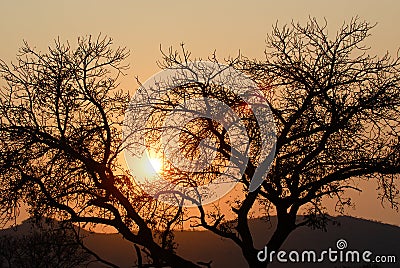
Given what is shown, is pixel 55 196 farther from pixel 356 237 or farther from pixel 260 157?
pixel 356 237

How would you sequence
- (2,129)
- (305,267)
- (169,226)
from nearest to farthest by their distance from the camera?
1. (2,129)
2. (169,226)
3. (305,267)

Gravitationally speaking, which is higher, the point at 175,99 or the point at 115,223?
the point at 175,99

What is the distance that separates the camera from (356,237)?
328 ft

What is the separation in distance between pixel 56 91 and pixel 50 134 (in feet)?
3.22

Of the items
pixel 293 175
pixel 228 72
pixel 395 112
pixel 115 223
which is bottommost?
pixel 115 223

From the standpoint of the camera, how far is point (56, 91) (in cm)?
1641

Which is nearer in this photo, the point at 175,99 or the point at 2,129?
the point at 2,129

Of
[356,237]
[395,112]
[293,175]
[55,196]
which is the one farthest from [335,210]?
[356,237]

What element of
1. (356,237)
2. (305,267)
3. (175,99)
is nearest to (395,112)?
(175,99)

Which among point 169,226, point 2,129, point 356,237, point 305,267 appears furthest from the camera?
point 356,237

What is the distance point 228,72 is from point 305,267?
70.9 meters

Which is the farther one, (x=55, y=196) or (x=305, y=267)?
(x=305, y=267)

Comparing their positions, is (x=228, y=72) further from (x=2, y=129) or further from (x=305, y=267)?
(x=305, y=267)

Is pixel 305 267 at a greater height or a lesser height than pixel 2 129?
greater
